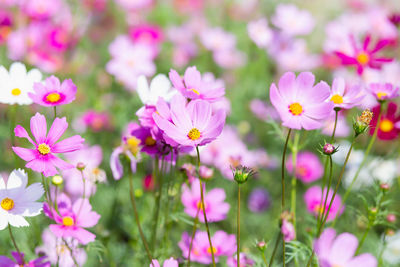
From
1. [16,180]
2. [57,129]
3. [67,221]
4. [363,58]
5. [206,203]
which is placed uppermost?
[363,58]

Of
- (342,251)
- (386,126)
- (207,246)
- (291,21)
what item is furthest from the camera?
(291,21)

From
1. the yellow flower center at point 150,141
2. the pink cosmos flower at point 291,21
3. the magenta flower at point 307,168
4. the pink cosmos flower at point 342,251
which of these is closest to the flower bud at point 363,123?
the pink cosmos flower at point 342,251

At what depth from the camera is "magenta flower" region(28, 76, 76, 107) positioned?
958 millimetres

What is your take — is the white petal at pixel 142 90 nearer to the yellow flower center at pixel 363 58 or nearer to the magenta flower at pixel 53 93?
the magenta flower at pixel 53 93

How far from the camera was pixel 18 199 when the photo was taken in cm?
87

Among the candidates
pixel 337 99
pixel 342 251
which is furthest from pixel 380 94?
pixel 342 251

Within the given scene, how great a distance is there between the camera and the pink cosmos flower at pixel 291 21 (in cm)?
238

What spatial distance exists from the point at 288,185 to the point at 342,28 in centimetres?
102

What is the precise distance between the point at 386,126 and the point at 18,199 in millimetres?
1044

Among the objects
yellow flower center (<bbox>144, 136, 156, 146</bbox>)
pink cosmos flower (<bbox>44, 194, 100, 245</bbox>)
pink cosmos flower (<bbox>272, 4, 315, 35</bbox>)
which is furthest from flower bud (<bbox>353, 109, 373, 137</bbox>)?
pink cosmos flower (<bbox>272, 4, 315, 35</bbox>)

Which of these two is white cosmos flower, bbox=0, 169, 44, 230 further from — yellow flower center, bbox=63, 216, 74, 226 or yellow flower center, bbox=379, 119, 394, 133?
yellow flower center, bbox=379, 119, 394, 133

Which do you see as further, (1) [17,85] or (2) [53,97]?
(1) [17,85]

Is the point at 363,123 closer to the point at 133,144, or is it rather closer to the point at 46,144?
the point at 133,144

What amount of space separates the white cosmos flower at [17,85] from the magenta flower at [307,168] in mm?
1154
